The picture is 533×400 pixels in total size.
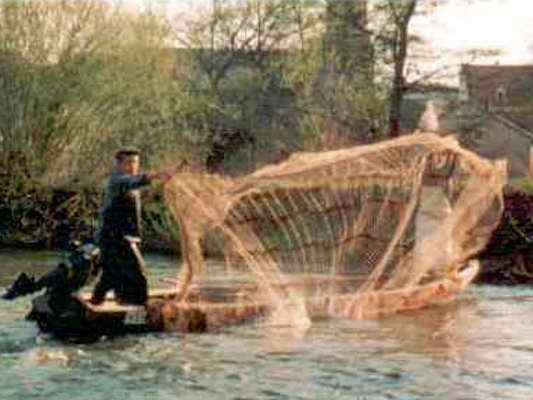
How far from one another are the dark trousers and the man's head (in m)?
1.04

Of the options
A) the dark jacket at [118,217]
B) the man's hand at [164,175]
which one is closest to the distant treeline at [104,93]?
the dark jacket at [118,217]

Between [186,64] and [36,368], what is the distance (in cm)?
4629

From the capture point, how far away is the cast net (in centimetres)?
1698

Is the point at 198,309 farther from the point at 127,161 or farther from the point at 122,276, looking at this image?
the point at 127,161

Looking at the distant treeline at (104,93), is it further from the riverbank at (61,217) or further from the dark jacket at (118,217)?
the dark jacket at (118,217)

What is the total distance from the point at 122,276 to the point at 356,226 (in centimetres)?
727

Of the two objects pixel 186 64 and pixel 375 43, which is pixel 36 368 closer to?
pixel 375 43

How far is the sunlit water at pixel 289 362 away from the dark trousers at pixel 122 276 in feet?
2.26

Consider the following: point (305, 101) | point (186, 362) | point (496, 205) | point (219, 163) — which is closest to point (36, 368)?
point (186, 362)

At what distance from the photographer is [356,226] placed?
73.9 feet

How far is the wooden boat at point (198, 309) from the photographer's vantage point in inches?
613

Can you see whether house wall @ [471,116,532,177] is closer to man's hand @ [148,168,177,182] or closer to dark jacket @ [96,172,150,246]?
dark jacket @ [96,172,150,246]

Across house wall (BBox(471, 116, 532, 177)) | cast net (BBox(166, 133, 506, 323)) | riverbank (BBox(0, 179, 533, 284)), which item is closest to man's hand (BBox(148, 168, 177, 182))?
cast net (BBox(166, 133, 506, 323))

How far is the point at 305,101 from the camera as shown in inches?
1593
